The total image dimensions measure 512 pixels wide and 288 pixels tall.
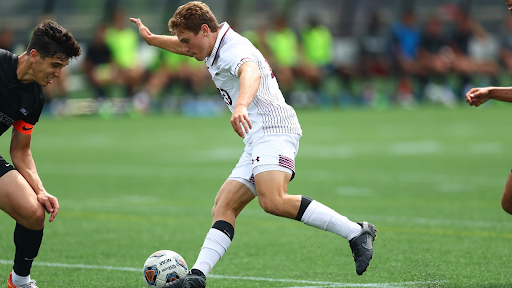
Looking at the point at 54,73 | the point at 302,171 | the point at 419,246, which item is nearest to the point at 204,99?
the point at 302,171

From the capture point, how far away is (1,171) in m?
5.69

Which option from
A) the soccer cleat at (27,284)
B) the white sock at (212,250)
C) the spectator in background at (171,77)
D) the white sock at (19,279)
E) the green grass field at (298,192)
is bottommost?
the spectator in background at (171,77)

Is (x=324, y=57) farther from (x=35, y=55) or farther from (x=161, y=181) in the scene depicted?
(x=35, y=55)

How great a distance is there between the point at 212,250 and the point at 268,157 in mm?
739

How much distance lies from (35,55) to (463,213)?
215 inches

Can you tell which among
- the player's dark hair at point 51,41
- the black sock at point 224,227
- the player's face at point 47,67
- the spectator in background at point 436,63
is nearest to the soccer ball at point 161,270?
the black sock at point 224,227

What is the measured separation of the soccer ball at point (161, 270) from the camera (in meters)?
5.80

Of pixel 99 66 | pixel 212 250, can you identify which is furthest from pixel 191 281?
pixel 99 66

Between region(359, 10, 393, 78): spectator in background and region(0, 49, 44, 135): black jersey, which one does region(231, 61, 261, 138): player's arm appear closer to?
region(0, 49, 44, 135): black jersey

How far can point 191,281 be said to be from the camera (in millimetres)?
5371

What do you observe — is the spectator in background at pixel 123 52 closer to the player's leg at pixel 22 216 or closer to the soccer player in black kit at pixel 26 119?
the soccer player in black kit at pixel 26 119

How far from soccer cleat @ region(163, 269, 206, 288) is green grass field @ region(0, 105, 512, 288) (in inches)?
22.8

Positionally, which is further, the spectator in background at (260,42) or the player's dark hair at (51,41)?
the spectator in background at (260,42)

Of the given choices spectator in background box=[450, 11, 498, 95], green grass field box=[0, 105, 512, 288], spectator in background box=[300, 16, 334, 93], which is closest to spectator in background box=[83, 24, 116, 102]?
green grass field box=[0, 105, 512, 288]
